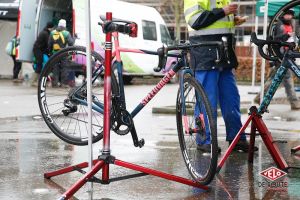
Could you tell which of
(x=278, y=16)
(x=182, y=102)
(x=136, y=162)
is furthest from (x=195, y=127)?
(x=278, y=16)

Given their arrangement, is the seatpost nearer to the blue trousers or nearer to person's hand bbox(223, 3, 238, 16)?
person's hand bbox(223, 3, 238, 16)

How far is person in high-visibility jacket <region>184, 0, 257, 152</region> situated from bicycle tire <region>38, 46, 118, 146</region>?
1183 mm

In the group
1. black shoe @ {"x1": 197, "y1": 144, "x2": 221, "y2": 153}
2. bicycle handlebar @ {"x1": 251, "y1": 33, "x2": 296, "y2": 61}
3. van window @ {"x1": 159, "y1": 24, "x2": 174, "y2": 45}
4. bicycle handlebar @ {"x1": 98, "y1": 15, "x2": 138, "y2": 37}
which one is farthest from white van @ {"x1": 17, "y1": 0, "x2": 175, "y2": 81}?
bicycle handlebar @ {"x1": 98, "y1": 15, "x2": 138, "y2": 37}

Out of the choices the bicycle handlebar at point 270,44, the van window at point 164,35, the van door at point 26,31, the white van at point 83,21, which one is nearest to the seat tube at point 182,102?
the bicycle handlebar at point 270,44

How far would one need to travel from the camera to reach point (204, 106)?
4.91 metres

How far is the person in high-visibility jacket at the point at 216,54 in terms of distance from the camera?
6309 millimetres

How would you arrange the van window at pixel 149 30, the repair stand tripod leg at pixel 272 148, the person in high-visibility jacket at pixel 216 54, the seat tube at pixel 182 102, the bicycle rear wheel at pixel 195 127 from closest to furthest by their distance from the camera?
the bicycle rear wheel at pixel 195 127, the seat tube at pixel 182 102, the repair stand tripod leg at pixel 272 148, the person in high-visibility jacket at pixel 216 54, the van window at pixel 149 30

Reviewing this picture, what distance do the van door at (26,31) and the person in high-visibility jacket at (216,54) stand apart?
13622mm

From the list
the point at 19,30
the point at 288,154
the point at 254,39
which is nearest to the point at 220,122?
the point at 288,154

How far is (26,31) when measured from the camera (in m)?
19.8

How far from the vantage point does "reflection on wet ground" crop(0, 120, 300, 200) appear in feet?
15.6

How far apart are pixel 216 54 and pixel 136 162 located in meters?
1.32

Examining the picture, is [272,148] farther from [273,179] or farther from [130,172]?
[130,172]

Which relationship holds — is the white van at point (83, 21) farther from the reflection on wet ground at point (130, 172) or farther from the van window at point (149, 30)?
the reflection on wet ground at point (130, 172)
